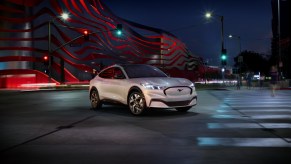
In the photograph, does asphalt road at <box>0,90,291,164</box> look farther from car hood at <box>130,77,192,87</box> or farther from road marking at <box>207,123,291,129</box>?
car hood at <box>130,77,192,87</box>

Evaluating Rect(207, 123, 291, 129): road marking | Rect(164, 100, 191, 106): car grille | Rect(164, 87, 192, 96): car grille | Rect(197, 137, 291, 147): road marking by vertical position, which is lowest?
Rect(197, 137, 291, 147): road marking

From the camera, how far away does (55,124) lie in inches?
411

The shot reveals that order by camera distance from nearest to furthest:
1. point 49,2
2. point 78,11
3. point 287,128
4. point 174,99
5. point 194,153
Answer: point 194,153 < point 287,128 < point 174,99 < point 49,2 < point 78,11

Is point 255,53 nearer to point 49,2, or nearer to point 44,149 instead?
point 49,2

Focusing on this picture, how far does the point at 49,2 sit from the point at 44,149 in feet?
203

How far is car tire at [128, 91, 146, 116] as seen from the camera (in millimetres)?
11873

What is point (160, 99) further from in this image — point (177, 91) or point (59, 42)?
point (59, 42)

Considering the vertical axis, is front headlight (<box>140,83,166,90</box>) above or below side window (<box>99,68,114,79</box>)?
below

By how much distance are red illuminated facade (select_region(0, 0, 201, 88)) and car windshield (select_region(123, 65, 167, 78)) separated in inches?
961

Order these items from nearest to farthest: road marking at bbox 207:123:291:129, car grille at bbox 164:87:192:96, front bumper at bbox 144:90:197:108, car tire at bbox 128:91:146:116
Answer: road marking at bbox 207:123:291:129
front bumper at bbox 144:90:197:108
car grille at bbox 164:87:192:96
car tire at bbox 128:91:146:116

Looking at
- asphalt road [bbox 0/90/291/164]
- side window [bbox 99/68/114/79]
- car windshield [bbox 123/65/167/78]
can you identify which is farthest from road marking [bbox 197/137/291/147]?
side window [bbox 99/68/114/79]

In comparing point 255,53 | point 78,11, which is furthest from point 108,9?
point 255,53

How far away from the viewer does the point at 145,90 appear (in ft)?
38.3

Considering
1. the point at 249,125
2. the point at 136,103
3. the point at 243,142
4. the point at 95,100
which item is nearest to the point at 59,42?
the point at 95,100
